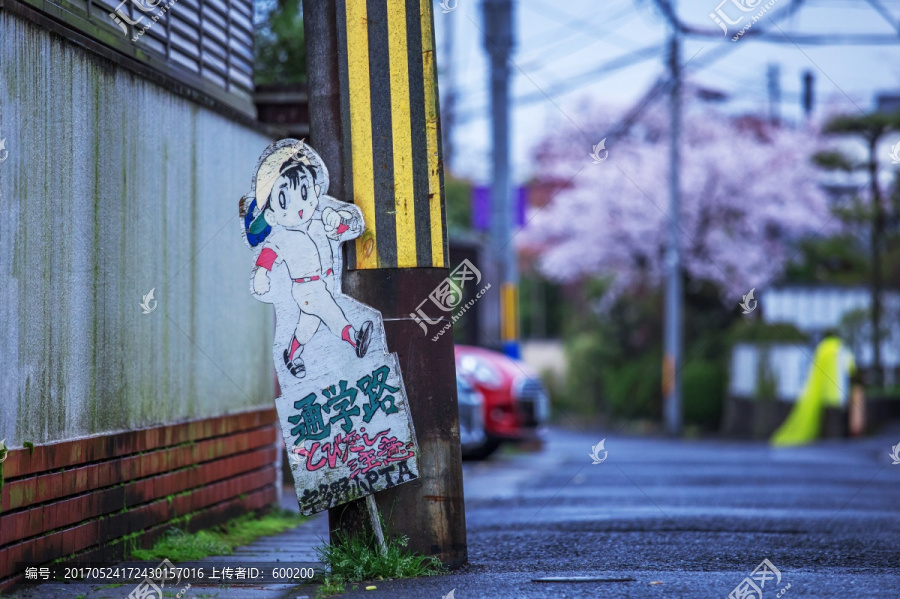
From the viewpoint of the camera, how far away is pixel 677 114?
25719 millimetres

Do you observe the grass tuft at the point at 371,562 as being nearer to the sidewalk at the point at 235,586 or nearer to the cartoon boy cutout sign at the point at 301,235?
the sidewalk at the point at 235,586

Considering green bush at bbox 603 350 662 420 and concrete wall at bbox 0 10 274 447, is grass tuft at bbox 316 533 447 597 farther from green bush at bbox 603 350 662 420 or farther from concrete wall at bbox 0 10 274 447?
green bush at bbox 603 350 662 420

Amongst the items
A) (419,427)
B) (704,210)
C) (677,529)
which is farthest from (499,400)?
(704,210)

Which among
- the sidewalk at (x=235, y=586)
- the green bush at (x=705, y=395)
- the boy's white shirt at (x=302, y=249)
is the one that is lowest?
the green bush at (x=705, y=395)

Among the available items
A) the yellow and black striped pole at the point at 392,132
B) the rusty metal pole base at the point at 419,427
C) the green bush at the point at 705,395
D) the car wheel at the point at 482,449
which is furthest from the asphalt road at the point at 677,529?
the green bush at the point at 705,395

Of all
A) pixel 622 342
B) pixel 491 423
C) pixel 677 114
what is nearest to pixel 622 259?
pixel 622 342

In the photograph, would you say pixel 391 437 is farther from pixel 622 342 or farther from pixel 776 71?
pixel 776 71

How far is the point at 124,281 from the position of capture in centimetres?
618

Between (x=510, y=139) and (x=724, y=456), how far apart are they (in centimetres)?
615

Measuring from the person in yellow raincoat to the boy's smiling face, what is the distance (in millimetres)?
17118

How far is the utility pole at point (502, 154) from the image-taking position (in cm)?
1822

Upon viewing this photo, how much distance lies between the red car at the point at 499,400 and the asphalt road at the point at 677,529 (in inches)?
19.9

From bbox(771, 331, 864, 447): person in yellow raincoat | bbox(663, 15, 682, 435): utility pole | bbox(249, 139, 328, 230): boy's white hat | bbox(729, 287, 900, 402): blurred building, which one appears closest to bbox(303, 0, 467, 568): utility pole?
bbox(249, 139, 328, 230): boy's white hat

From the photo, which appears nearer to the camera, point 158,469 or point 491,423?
point 158,469
